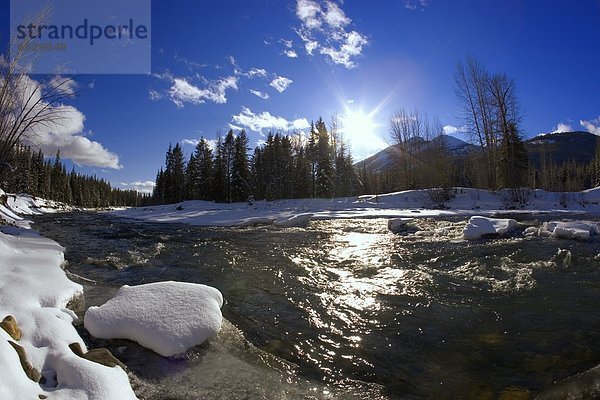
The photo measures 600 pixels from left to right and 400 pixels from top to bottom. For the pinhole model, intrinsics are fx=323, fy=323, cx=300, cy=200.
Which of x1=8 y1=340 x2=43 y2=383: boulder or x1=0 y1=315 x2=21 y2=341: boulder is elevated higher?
x1=0 y1=315 x2=21 y2=341: boulder

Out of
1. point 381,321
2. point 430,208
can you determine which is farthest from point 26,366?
point 430,208

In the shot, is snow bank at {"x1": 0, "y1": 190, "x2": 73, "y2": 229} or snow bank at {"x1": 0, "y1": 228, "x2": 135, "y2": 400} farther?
snow bank at {"x1": 0, "y1": 190, "x2": 73, "y2": 229}

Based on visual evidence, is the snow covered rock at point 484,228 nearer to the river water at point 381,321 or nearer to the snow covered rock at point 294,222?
the river water at point 381,321

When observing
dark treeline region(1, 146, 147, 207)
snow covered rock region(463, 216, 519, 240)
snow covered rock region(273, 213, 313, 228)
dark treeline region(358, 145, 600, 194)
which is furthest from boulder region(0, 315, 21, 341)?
dark treeline region(1, 146, 147, 207)

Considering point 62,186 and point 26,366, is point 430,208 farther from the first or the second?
point 62,186

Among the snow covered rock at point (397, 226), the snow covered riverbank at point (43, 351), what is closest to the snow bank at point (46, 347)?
the snow covered riverbank at point (43, 351)

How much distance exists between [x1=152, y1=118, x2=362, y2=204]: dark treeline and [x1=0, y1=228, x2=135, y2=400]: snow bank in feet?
139

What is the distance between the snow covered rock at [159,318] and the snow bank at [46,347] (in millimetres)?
278

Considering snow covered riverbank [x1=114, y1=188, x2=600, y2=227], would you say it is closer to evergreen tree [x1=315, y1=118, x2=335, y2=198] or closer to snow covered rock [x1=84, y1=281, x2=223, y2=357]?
snow covered rock [x1=84, y1=281, x2=223, y2=357]

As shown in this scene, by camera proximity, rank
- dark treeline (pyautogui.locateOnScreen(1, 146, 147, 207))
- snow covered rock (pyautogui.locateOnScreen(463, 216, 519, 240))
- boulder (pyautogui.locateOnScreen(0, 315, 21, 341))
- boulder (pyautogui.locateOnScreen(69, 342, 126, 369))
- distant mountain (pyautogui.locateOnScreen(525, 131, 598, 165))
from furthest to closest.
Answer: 1. distant mountain (pyautogui.locateOnScreen(525, 131, 598, 165))
2. dark treeline (pyautogui.locateOnScreen(1, 146, 147, 207))
3. snow covered rock (pyautogui.locateOnScreen(463, 216, 519, 240))
4. boulder (pyautogui.locateOnScreen(69, 342, 126, 369))
5. boulder (pyautogui.locateOnScreen(0, 315, 21, 341))

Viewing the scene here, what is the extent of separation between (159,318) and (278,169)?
146 ft

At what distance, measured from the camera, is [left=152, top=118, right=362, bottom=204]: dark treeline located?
46.0 m

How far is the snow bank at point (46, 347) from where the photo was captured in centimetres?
187

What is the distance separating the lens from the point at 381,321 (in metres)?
3.90
